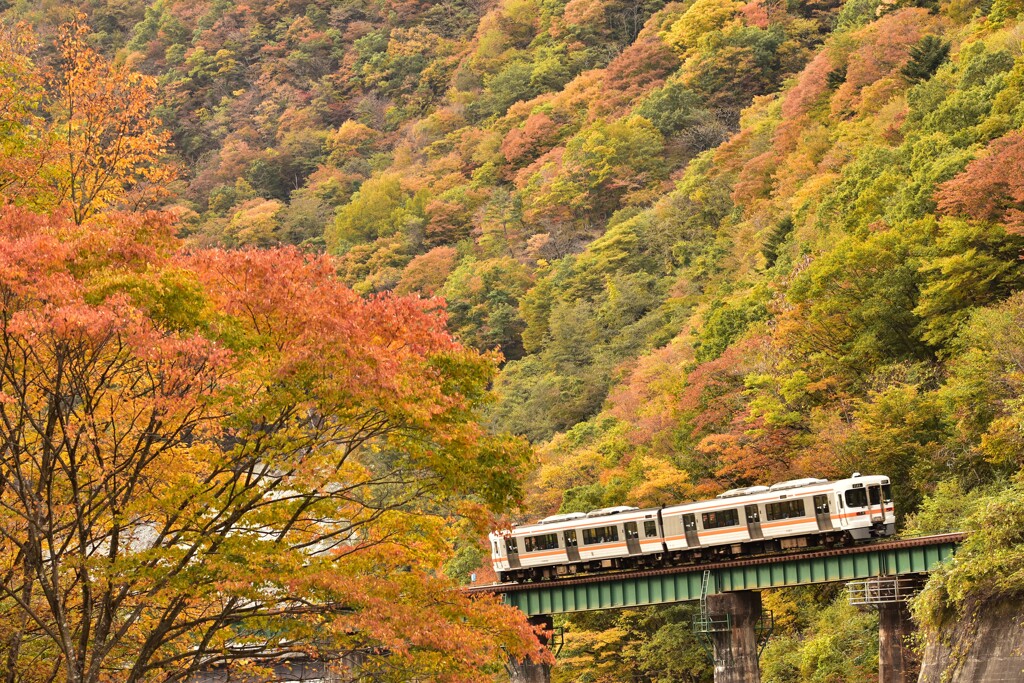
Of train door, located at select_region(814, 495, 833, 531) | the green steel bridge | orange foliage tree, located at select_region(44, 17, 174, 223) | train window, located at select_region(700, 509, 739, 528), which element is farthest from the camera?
train window, located at select_region(700, 509, 739, 528)

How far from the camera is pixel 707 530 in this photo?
136ft

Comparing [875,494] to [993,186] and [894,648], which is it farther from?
[993,186]

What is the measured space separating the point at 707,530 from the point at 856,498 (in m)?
4.88

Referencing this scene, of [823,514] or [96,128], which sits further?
[823,514]

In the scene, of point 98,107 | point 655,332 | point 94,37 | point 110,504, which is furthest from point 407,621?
point 94,37

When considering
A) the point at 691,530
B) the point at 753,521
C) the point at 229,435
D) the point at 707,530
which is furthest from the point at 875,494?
the point at 229,435

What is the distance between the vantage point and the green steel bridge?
36.2m

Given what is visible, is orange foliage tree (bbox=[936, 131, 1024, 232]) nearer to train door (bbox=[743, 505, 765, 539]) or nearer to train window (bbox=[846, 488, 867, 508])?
train window (bbox=[846, 488, 867, 508])

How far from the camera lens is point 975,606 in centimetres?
2978

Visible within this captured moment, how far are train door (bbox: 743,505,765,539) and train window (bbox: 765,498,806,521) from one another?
351 mm

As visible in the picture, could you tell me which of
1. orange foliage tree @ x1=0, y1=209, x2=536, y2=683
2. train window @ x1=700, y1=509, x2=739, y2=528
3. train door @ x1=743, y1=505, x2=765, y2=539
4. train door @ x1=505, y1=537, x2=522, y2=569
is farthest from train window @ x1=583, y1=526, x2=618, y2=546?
orange foliage tree @ x1=0, y1=209, x2=536, y2=683

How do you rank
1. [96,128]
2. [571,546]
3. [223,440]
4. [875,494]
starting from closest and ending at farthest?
1. [223,440]
2. [96,128]
3. [875,494]
4. [571,546]

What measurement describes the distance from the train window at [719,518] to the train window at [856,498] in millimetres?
3551

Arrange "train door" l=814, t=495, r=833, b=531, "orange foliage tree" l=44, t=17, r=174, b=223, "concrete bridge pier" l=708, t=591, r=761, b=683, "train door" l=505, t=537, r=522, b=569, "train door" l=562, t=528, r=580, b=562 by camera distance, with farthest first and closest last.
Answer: "train door" l=505, t=537, r=522, b=569 → "train door" l=562, t=528, r=580, b=562 → "concrete bridge pier" l=708, t=591, r=761, b=683 → "train door" l=814, t=495, r=833, b=531 → "orange foliage tree" l=44, t=17, r=174, b=223
